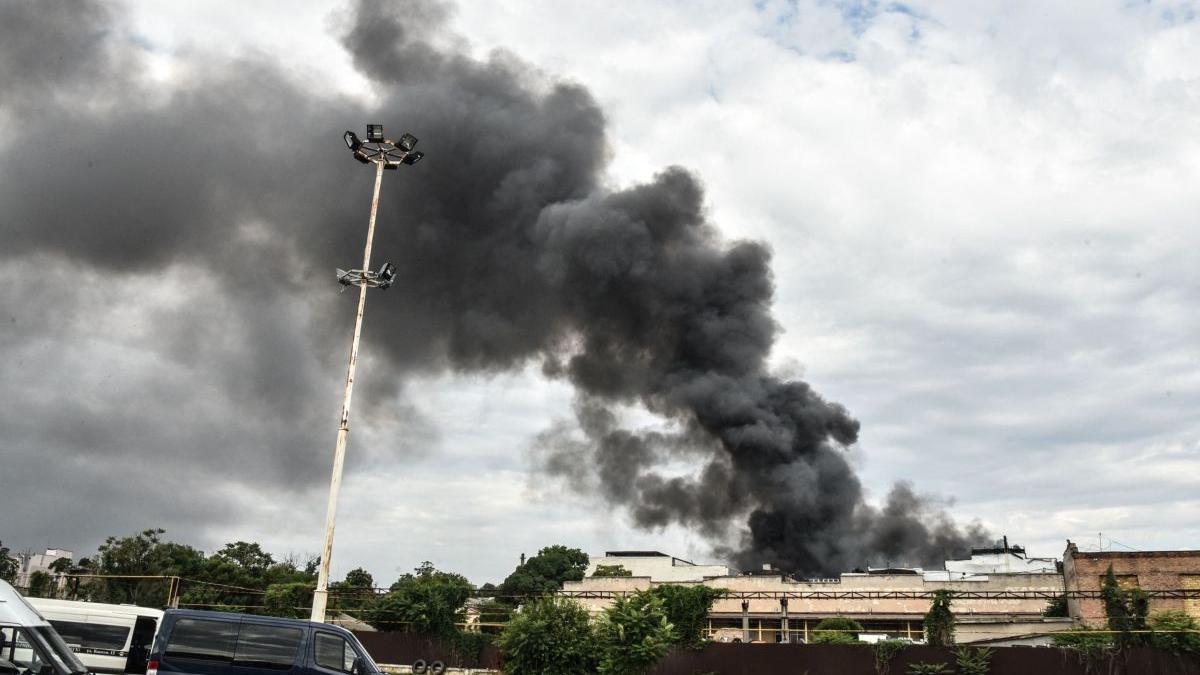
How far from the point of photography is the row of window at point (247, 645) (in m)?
13.2

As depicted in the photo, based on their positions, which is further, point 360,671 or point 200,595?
point 200,595

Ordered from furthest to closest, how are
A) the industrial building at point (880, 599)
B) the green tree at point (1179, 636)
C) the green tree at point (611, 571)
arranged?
1. the green tree at point (611, 571)
2. the industrial building at point (880, 599)
3. the green tree at point (1179, 636)

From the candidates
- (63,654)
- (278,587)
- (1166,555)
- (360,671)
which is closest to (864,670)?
(360,671)

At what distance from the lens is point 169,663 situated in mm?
13070

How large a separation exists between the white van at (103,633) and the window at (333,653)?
741 centimetres

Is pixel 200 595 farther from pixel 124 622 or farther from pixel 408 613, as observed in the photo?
pixel 124 622

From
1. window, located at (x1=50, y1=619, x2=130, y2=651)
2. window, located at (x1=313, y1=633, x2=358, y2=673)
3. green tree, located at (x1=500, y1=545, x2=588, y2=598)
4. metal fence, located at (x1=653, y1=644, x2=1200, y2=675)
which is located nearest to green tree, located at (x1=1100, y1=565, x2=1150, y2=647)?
metal fence, located at (x1=653, y1=644, x2=1200, y2=675)

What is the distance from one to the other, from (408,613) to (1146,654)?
22668 millimetres

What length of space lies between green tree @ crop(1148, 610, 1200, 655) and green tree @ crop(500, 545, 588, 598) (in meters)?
79.9

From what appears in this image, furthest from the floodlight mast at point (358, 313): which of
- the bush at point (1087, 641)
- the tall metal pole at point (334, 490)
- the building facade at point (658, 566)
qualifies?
the building facade at point (658, 566)

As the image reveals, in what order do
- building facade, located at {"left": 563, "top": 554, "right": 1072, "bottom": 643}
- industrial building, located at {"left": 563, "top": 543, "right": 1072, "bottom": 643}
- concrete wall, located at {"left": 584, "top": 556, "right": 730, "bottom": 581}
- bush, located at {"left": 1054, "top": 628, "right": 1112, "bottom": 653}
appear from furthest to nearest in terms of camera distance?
concrete wall, located at {"left": 584, "top": 556, "right": 730, "bottom": 581} < building facade, located at {"left": 563, "top": 554, "right": 1072, "bottom": 643} < industrial building, located at {"left": 563, "top": 543, "right": 1072, "bottom": 643} < bush, located at {"left": 1054, "top": 628, "right": 1112, "bottom": 653}

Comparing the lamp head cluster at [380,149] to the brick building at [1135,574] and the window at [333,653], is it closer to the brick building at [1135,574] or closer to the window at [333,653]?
the window at [333,653]

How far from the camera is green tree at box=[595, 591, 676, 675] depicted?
65.7 feet

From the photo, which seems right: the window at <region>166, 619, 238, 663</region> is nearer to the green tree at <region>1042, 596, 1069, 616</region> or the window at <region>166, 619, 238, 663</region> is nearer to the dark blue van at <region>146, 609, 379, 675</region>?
the dark blue van at <region>146, 609, 379, 675</region>
